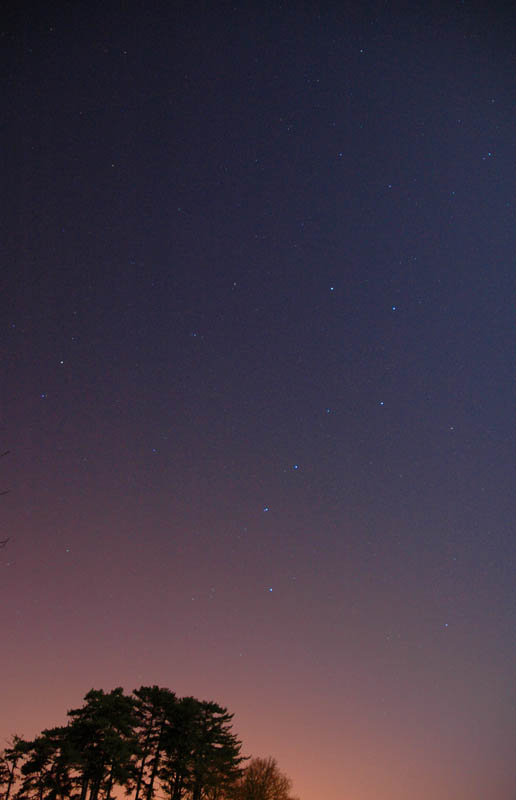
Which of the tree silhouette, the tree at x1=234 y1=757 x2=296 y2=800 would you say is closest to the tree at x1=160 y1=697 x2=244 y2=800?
the tree silhouette

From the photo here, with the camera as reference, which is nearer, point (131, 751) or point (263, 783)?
point (131, 751)

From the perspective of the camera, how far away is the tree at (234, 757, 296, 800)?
2402 inches

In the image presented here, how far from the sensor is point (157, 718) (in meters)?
42.4

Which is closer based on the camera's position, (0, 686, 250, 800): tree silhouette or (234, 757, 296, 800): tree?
(0, 686, 250, 800): tree silhouette

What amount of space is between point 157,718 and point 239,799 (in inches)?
914

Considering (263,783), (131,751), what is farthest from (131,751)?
(263,783)

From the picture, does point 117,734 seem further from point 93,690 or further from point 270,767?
point 270,767

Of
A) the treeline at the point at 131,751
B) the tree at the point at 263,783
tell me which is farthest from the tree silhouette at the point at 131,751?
the tree at the point at 263,783

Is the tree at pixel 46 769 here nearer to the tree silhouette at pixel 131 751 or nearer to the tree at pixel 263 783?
the tree silhouette at pixel 131 751

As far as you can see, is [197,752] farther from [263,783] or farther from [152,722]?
[263,783]

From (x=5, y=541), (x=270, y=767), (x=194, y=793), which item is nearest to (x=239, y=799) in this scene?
(x=270, y=767)

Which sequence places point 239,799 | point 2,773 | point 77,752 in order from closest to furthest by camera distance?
point 77,752
point 2,773
point 239,799

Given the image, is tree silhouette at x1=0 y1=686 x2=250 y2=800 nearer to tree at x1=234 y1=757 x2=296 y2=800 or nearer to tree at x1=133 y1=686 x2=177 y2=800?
tree at x1=133 y1=686 x2=177 y2=800

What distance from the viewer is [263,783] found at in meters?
63.1
